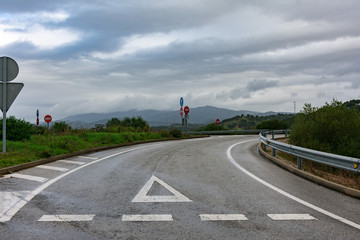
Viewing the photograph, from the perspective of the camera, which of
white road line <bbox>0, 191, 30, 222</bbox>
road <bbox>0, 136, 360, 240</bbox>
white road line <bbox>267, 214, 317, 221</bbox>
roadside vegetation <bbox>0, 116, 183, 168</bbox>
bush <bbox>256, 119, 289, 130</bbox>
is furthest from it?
bush <bbox>256, 119, 289, 130</bbox>

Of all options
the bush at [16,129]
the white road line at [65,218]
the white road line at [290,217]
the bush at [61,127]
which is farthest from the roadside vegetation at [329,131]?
the bush at [61,127]

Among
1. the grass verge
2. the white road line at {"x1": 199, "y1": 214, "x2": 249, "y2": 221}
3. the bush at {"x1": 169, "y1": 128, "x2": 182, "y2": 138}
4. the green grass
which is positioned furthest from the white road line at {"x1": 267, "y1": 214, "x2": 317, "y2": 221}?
the bush at {"x1": 169, "y1": 128, "x2": 182, "y2": 138}

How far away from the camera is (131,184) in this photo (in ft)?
25.9

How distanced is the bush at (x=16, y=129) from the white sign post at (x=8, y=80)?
5234 mm

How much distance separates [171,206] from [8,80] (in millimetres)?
9614

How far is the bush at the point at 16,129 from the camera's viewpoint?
55.9 ft

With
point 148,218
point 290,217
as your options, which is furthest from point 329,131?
point 148,218

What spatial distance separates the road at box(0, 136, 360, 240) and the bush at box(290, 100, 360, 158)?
20.8 feet

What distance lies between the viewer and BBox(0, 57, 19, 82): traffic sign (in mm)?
12148

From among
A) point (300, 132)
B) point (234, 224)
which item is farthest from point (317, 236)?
point (300, 132)

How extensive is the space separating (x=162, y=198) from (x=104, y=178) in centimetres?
281

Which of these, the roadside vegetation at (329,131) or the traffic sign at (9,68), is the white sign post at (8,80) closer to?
the traffic sign at (9,68)

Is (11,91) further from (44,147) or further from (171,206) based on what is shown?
(171,206)

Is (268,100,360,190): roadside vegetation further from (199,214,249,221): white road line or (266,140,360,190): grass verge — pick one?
(199,214,249,221): white road line
